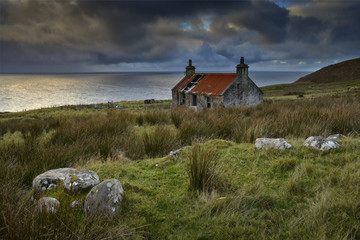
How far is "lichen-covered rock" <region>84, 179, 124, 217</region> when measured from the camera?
8.06 feet

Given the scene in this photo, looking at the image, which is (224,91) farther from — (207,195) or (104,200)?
(104,200)

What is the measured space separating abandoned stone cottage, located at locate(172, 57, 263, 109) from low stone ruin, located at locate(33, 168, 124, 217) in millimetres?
16615

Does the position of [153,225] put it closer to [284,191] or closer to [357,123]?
[284,191]

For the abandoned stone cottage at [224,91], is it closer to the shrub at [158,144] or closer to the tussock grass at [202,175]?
the shrub at [158,144]

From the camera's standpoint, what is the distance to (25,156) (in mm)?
4992

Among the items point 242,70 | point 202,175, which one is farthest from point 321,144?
point 242,70

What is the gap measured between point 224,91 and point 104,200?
1821 cm

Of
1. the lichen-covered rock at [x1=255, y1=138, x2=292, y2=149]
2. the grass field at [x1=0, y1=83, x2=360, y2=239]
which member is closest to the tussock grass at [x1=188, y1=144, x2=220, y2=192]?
the grass field at [x1=0, y1=83, x2=360, y2=239]

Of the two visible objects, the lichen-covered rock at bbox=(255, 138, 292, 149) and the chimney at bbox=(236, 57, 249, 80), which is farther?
the chimney at bbox=(236, 57, 249, 80)

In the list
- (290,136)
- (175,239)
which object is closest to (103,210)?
(175,239)

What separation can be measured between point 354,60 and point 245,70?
8329 centimetres

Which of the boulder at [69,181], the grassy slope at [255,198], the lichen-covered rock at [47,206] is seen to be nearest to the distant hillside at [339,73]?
the grassy slope at [255,198]

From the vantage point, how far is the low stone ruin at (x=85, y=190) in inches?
95.0

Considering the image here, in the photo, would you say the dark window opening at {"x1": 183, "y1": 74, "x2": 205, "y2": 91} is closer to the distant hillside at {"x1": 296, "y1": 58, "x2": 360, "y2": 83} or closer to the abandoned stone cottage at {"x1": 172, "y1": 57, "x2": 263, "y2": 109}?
the abandoned stone cottage at {"x1": 172, "y1": 57, "x2": 263, "y2": 109}
